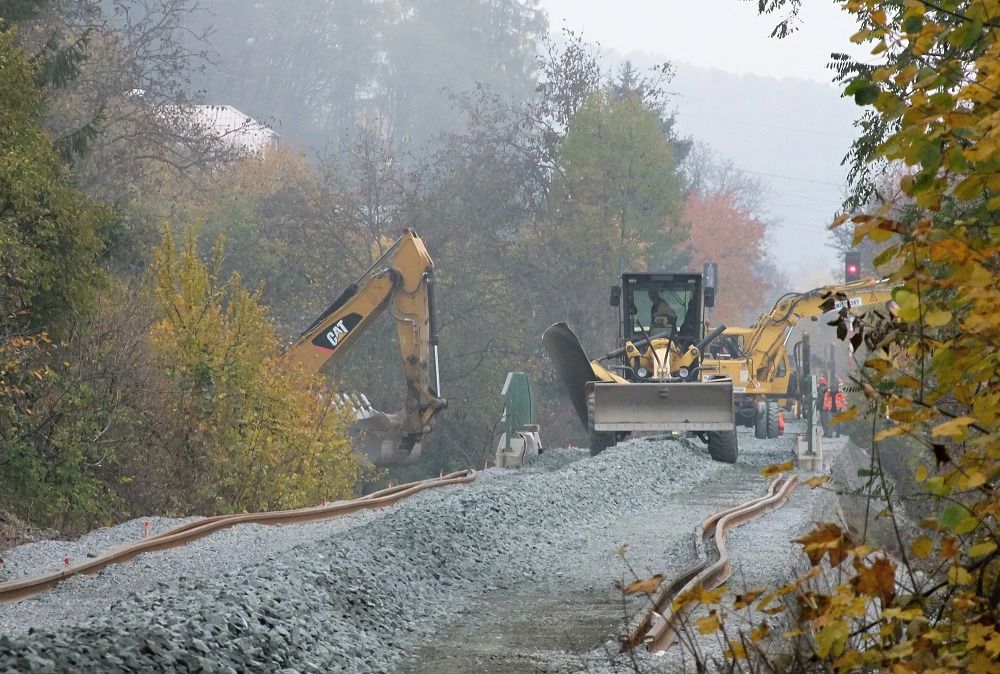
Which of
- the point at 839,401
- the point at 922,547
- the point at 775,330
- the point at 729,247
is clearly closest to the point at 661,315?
the point at 775,330

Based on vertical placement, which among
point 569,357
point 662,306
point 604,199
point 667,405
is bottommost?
point 667,405

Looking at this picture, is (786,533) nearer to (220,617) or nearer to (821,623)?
(220,617)

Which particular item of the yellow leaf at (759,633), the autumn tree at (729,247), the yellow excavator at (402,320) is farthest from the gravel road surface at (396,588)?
the autumn tree at (729,247)

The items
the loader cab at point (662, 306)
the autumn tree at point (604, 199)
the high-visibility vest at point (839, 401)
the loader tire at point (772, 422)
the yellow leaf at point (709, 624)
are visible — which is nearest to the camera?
the yellow leaf at point (709, 624)

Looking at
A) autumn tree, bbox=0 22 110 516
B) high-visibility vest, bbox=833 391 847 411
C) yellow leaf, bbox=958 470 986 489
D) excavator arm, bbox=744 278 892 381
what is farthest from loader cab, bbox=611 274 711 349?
yellow leaf, bbox=958 470 986 489

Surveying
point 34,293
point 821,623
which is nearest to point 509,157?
point 34,293

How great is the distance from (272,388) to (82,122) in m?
9.48

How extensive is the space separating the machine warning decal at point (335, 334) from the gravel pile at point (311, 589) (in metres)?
9.99

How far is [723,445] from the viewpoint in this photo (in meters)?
25.6

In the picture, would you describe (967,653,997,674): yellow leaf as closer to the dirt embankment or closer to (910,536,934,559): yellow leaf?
(910,536,934,559): yellow leaf

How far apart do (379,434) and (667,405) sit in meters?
9.98

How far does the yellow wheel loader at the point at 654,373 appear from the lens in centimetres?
2369

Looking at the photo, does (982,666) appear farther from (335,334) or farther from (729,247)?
(729,247)

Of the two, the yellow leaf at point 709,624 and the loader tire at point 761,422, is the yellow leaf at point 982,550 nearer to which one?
the yellow leaf at point 709,624
